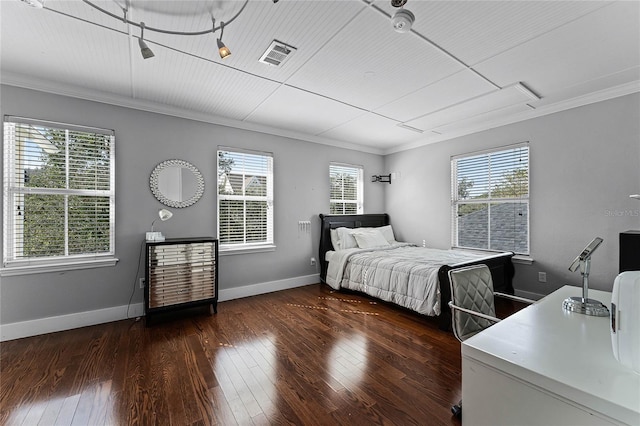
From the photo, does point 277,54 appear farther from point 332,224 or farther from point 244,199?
point 332,224

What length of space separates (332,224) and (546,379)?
162 inches

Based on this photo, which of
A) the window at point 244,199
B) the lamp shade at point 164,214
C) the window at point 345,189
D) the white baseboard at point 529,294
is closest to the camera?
the lamp shade at point 164,214

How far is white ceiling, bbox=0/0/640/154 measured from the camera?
1901 mm

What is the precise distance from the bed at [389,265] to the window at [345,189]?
271mm

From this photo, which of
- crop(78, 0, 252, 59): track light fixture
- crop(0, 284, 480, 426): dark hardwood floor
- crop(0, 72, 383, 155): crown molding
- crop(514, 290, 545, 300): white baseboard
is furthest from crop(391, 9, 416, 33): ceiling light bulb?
crop(514, 290, 545, 300): white baseboard

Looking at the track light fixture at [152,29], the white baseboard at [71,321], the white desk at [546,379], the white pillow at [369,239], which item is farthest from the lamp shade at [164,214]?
the white desk at [546,379]

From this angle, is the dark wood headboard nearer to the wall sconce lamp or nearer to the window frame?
the wall sconce lamp

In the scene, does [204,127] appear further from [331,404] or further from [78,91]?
[331,404]

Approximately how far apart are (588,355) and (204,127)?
13.9 feet

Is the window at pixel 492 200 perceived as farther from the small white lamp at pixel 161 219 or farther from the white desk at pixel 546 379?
the small white lamp at pixel 161 219

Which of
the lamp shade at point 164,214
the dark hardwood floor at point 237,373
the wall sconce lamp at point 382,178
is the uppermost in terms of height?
the wall sconce lamp at point 382,178

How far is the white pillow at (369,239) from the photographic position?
4.71m

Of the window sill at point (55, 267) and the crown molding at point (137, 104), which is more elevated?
the crown molding at point (137, 104)

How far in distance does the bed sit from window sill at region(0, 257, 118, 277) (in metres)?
3.04
